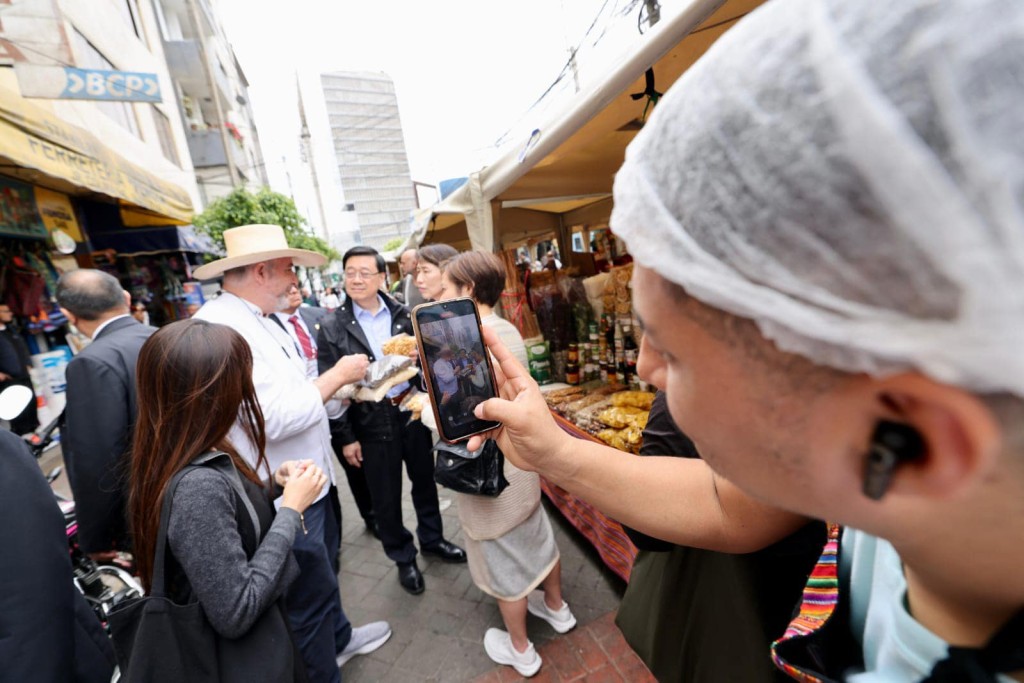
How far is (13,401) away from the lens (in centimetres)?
204

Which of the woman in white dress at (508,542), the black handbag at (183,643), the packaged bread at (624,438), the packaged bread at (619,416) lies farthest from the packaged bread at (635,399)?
the black handbag at (183,643)

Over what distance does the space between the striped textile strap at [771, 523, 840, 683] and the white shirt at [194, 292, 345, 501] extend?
2.28m

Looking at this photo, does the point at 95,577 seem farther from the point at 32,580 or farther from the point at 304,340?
the point at 304,340

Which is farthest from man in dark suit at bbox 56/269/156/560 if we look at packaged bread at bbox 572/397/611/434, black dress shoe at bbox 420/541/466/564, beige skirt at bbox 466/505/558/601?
packaged bread at bbox 572/397/611/434

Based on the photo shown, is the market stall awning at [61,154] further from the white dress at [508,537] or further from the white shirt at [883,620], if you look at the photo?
the white shirt at [883,620]

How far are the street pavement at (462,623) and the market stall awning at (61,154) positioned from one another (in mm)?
4306

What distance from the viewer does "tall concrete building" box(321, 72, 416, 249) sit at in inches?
2256

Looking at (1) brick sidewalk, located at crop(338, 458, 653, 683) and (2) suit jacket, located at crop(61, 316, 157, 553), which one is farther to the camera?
(1) brick sidewalk, located at crop(338, 458, 653, 683)

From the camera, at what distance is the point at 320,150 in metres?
53.3

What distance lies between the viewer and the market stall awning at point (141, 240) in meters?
6.81

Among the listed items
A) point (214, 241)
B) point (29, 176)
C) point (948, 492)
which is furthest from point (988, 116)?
point (214, 241)

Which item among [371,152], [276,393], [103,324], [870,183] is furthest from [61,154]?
[371,152]

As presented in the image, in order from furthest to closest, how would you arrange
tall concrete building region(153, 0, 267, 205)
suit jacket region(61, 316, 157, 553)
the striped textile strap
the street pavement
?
tall concrete building region(153, 0, 267, 205) → the street pavement → suit jacket region(61, 316, 157, 553) → the striped textile strap

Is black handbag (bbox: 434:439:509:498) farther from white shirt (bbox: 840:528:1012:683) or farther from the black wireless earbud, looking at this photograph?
the black wireless earbud
